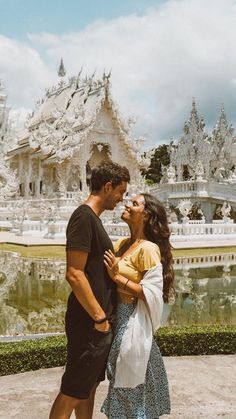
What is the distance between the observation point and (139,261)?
10.1ft

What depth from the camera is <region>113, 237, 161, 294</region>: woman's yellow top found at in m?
3.04

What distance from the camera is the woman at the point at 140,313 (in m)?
2.97

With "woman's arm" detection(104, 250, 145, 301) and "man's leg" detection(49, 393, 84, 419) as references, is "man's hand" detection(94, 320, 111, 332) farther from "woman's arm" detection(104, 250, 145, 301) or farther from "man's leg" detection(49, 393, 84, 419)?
"man's leg" detection(49, 393, 84, 419)

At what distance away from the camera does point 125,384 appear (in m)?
2.98

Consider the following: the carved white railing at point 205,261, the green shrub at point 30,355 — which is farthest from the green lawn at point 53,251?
the green shrub at point 30,355

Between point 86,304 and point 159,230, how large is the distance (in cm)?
68

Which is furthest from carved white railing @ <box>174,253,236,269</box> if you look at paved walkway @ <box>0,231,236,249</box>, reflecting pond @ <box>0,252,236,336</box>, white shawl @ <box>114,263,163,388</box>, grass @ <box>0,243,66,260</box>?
white shawl @ <box>114,263,163,388</box>

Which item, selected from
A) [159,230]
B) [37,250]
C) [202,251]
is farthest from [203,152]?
[159,230]

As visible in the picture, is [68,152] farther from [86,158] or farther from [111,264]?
[111,264]

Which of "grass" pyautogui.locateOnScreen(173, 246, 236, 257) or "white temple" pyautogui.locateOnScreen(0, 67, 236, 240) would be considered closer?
"grass" pyautogui.locateOnScreen(173, 246, 236, 257)

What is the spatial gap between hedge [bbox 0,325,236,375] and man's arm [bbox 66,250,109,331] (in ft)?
7.71

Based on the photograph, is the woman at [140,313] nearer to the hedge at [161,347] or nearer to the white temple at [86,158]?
the hedge at [161,347]

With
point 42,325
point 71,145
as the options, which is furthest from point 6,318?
point 71,145

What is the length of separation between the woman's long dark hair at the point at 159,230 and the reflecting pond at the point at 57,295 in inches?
159
